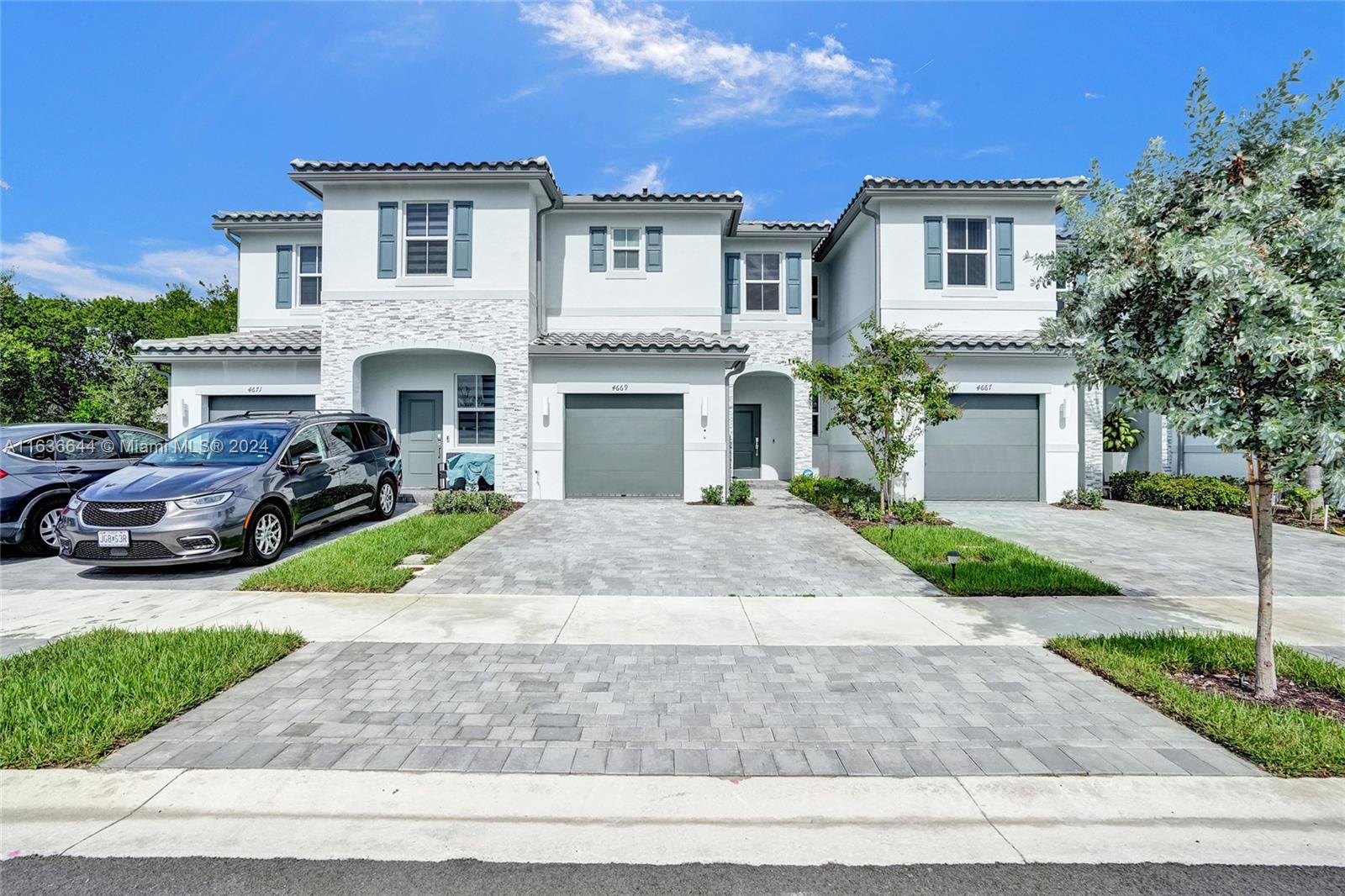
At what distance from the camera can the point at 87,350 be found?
2698 cm

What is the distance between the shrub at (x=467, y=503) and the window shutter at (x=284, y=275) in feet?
30.4

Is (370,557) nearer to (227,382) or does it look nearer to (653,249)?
(227,382)

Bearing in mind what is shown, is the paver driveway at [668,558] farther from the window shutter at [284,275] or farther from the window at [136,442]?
the window shutter at [284,275]

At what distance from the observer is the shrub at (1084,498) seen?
13898 millimetres

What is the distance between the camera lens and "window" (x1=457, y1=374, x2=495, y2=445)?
1517 cm

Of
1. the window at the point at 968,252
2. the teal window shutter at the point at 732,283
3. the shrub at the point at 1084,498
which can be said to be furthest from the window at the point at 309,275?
the shrub at the point at 1084,498

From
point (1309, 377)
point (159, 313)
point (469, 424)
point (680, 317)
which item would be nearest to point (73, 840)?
point (1309, 377)

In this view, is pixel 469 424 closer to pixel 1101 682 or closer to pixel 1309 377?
pixel 1101 682

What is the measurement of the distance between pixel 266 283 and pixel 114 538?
12258 mm

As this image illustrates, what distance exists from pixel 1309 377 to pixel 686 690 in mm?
4311

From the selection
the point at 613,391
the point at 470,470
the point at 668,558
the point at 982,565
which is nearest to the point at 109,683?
the point at 668,558

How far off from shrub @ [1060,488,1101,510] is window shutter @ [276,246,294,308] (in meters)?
20.7

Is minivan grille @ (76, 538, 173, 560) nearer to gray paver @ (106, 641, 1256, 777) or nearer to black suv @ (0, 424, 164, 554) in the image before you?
black suv @ (0, 424, 164, 554)

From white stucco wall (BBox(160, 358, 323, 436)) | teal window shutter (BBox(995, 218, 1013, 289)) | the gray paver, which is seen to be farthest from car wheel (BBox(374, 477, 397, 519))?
teal window shutter (BBox(995, 218, 1013, 289))
